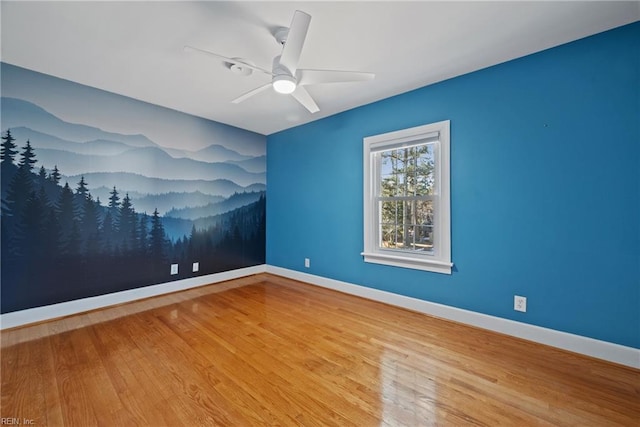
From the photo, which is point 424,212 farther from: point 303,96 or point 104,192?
point 104,192

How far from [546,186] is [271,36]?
8.45 ft

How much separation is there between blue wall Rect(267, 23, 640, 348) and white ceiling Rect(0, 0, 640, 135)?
235 millimetres

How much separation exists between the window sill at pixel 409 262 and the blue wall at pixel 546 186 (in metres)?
0.08

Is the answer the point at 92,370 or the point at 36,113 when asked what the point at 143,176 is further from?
the point at 92,370

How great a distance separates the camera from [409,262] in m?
2.92

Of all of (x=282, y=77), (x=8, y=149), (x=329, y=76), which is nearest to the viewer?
(x=282, y=77)

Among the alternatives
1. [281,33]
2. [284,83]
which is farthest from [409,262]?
[281,33]

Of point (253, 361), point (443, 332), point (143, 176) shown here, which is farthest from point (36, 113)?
point (443, 332)

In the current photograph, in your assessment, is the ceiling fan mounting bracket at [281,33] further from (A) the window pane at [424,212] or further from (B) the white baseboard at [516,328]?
(B) the white baseboard at [516,328]

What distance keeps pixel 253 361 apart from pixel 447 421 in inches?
51.1

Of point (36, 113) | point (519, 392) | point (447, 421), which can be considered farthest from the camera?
point (36, 113)

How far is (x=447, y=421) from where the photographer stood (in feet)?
4.50

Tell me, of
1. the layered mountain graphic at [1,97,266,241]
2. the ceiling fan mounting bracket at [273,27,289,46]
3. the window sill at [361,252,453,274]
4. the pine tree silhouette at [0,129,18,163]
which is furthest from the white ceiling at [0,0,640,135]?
the window sill at [361,252,453,274]

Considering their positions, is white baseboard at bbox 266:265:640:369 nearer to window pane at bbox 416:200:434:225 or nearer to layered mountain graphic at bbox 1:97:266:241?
window pane at bbox 416:200:434:225
